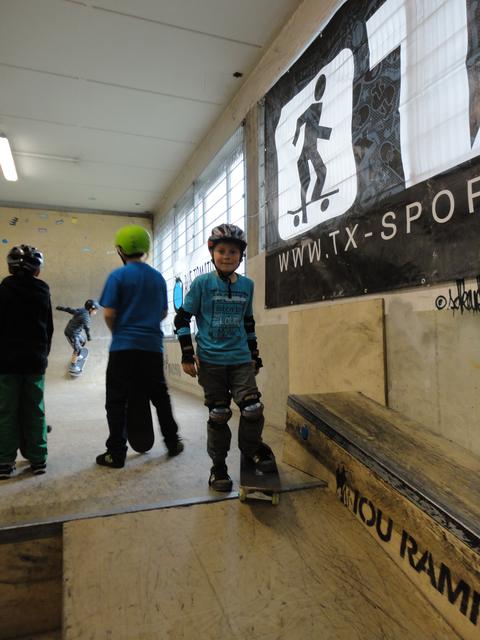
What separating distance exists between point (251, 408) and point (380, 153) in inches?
64.2

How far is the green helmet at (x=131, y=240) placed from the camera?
8.25 feet

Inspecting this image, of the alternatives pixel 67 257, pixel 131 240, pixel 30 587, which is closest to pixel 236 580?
pixel 30 587

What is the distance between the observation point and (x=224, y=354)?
2109 mm

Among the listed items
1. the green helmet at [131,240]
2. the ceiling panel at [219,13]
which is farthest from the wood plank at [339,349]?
the ceiling panel at [219,13]

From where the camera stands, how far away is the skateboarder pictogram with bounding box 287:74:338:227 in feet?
9.53

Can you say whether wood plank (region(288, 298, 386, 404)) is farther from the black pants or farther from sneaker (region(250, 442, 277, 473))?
the black pants

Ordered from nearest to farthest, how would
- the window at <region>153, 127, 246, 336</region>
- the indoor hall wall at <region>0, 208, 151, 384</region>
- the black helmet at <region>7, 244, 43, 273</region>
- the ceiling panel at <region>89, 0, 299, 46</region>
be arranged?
1. the black helmet at <region>7, 244, 43, 273</region>
2. the ceiling panel at <region>89, 0, 299, 46</region>
3. the window at <region>153, 127, 246, 336</region>
4. the indoor hall wall at <region>0, 208, 151, 384</region>

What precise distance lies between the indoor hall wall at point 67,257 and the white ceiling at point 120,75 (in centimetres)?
154

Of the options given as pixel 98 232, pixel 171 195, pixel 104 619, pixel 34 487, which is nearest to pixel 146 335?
pixel 34 487

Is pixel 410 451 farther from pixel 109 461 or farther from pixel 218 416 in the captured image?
pixel 109 461

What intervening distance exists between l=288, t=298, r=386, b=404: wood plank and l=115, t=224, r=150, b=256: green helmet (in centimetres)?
128

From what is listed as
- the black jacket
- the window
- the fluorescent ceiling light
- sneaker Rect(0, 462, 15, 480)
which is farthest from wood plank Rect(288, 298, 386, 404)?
the fluorescent ceiling light

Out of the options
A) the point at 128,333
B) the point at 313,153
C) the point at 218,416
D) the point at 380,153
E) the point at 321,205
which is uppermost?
the point at 313,153

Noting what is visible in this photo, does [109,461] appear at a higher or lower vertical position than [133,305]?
lower
